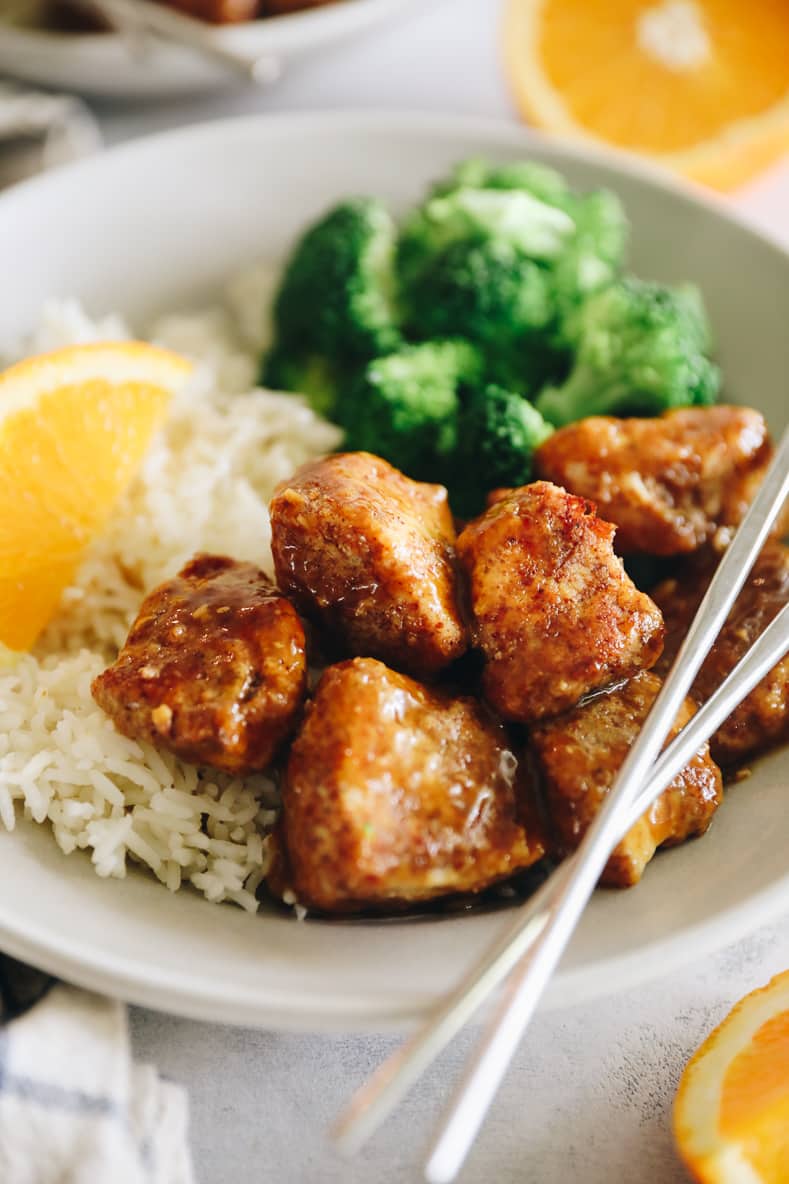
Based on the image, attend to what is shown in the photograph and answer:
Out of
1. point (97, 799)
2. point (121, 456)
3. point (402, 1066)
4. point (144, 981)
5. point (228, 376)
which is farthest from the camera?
point (228, 376)

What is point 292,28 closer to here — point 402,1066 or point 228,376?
point 228,376

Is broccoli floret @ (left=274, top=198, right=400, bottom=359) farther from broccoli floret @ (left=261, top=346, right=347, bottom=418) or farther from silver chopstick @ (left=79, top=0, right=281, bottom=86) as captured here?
silver chopstick @ (left=79, top=0, right=281, bottom=86)

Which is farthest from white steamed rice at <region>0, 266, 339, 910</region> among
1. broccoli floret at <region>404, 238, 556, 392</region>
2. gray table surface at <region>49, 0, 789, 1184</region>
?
broccoli floret at <region>404, 238, 556, 392</region>

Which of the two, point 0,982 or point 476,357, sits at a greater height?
point 476,357

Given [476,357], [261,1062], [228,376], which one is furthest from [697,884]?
[228,376]

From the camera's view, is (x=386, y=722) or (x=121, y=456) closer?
(x=386, y=722)

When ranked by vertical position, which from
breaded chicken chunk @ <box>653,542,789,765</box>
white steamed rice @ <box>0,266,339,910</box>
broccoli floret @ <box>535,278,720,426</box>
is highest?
broccoli floret @ <box>535,278,720,426</box>
